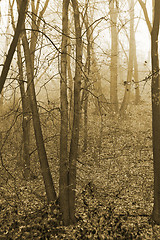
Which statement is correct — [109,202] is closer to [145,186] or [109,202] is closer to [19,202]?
[145,186]

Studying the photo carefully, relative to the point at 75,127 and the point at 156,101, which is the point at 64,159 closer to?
the point at 75,127

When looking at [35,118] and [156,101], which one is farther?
[35,118]

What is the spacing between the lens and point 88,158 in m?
10.5

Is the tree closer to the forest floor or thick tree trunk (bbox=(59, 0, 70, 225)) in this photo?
thick tree trunk (bbox=(59, 0, 70, 225))

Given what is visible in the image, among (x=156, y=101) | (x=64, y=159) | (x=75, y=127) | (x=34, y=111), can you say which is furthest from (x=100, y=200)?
(x=156, y=101)

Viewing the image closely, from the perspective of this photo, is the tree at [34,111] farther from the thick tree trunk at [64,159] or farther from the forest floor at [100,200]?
the forest floor at [100,200]

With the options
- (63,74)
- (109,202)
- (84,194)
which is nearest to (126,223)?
(109,202)

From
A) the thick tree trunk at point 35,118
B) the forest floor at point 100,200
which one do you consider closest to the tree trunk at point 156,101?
the forest floor at point 100,200

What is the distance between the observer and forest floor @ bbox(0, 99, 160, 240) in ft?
19.9

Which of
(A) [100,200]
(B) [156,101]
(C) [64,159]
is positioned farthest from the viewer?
(A) [100,200]

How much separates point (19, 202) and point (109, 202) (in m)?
2.57

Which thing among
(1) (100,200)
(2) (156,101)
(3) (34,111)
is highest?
(2) (156,101)

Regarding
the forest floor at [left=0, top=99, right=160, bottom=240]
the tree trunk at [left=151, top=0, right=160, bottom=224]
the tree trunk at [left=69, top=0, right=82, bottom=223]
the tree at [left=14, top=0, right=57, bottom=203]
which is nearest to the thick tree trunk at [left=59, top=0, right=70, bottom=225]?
the tree trunk at [left=69, top=0, right=82, bottom=223]

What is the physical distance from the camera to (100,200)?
7355mm
